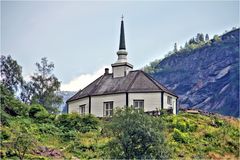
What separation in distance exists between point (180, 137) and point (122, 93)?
23.9 feet

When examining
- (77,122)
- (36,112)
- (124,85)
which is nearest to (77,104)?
(124,85)

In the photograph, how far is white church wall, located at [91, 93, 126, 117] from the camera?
33.0m

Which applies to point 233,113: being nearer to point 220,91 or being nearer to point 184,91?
point 220,91

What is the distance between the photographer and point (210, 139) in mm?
27281

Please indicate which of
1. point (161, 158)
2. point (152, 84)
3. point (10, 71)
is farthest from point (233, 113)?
point (161, 158)

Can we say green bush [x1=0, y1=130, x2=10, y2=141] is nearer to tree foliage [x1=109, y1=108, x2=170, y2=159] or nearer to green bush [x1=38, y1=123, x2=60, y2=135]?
green bush [x1=38, y1=123, x2=60, y2=135]

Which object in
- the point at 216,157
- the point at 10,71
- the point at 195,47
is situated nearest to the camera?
the point at 216,157

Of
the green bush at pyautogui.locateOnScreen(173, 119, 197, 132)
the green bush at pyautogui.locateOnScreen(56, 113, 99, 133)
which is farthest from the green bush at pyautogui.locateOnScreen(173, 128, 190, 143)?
the green bush at pyautogui.locateOnScreen(56, 113, 99, 133)

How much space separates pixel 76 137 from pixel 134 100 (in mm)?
6747

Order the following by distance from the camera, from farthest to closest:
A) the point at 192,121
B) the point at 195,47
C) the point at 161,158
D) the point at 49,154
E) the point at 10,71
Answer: the point at 195,47 → the point at 10,71 → the point at 192,121 → the point at 49,154 → the point at 161,158

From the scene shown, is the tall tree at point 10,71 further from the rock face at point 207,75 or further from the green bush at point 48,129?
the rock face at point 207,75

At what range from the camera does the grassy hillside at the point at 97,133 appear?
1923 centimetres

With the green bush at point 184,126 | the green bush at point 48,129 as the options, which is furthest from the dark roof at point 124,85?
the green bush at point 48,129

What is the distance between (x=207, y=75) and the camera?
123 metres
